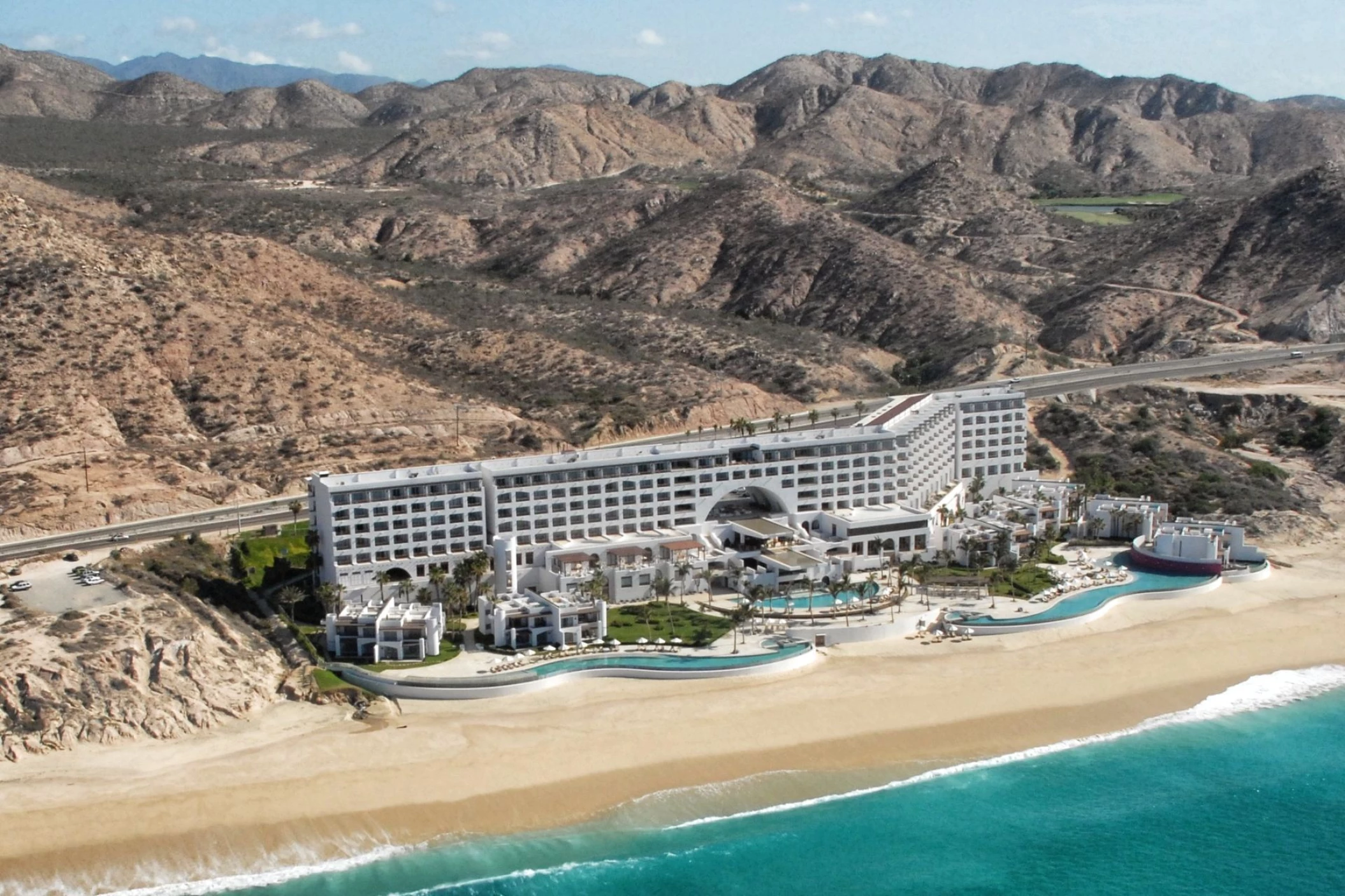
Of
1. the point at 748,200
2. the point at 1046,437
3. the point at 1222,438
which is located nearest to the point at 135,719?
the point at 1046,437

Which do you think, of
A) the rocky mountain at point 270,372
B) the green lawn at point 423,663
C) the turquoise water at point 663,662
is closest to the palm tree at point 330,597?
the green lawn at point 423,663

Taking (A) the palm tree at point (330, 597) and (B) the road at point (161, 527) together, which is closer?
(A) the palm tree at point (330, 597)

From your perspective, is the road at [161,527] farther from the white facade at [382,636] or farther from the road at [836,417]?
the white facade at [382,636]

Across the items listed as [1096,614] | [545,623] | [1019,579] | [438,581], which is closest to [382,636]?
[438,581]

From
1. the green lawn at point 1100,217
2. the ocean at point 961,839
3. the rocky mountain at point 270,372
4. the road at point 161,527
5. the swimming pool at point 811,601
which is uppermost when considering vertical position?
the green lawn at point 1100,217

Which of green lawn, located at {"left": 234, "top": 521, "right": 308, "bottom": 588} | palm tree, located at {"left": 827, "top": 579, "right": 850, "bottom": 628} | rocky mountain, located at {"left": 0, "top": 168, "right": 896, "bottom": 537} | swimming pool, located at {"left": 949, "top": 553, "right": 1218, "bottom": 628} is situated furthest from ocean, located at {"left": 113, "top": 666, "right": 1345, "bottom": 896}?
rocky mountain, located at {"left": 0, "top": 168, "right": 896, "bottom": 537}
